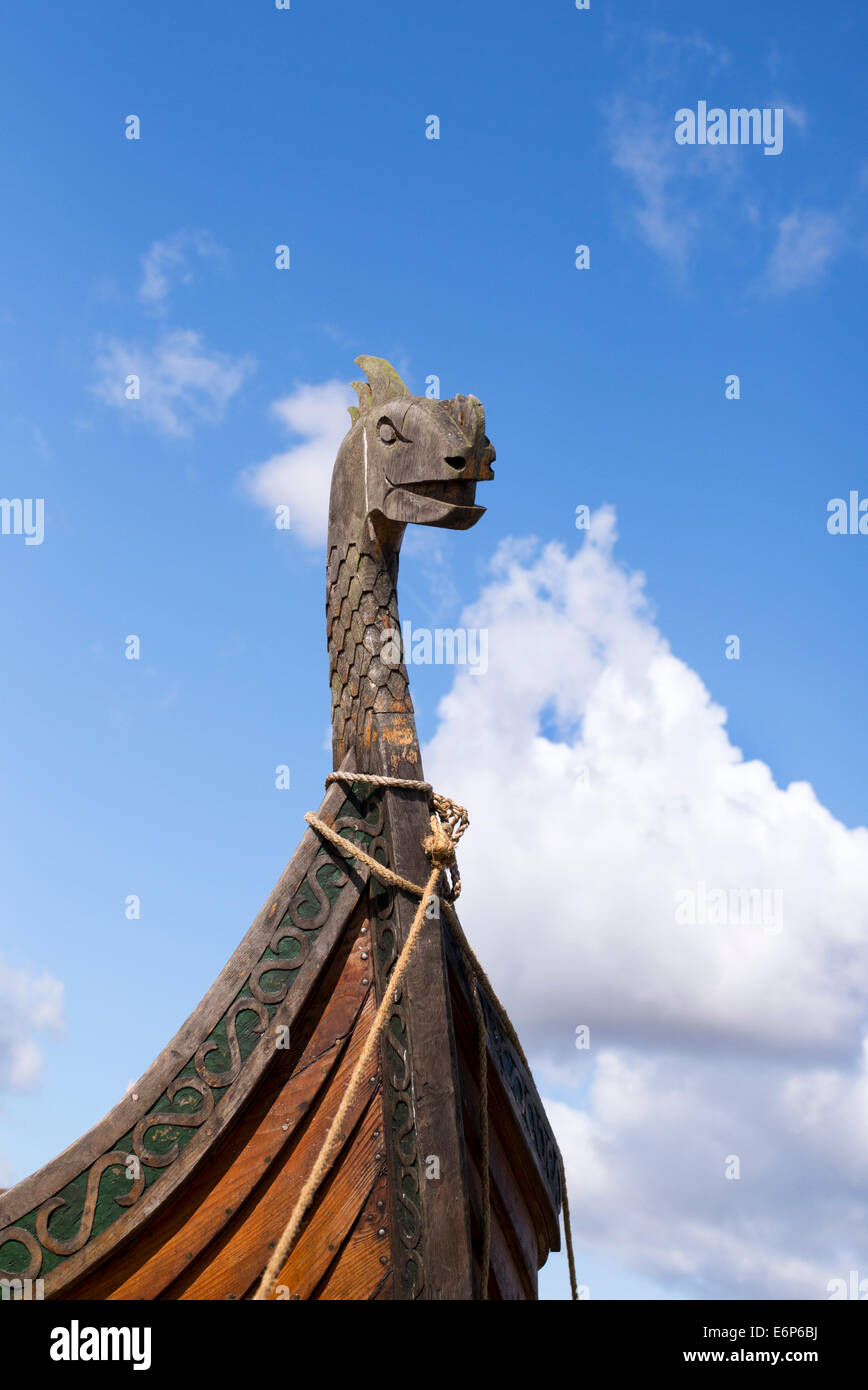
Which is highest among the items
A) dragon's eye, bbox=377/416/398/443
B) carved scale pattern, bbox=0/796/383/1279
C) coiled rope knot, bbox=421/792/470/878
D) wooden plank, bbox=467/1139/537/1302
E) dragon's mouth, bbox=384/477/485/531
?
dragon's eye, bbox=377/416/398/443

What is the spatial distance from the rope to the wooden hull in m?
0.05

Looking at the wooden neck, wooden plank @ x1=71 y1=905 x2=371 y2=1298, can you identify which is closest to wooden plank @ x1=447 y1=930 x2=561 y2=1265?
wooden plank @ x1=71 y1=905 x2=371 y2=1298

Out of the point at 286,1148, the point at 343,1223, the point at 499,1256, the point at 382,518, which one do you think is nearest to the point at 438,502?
the point at 382,518

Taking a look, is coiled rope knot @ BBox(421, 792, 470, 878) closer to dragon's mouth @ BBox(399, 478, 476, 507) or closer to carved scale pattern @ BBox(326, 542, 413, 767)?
carved scale pattern @ BBox(326, 542, 413, 767)

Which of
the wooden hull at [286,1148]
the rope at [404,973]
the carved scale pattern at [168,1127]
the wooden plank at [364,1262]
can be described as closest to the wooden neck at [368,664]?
the rope at [404,973]

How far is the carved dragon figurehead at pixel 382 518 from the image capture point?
3.55 meters

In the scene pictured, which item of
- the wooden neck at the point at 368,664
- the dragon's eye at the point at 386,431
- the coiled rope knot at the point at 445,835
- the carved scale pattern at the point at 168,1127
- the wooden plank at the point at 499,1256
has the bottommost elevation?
the wooden plank at the point at 499,1256

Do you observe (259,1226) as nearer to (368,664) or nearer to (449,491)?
(368,664)

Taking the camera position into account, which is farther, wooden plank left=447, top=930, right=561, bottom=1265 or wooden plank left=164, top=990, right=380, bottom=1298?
wooden plank left=447, top=930, right=561, bottom=1265

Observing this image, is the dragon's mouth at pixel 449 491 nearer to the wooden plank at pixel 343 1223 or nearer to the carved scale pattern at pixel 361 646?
the carved scale pattern at pixel 361 646

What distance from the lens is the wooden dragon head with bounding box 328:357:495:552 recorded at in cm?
354

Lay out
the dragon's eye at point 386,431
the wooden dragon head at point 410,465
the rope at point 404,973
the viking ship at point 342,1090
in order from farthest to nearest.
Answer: the dragon's eye at point 386,431 < the wooden dragon head at point 410,465 < the viking ship at point 342,1090 < the rope at point 404,973
